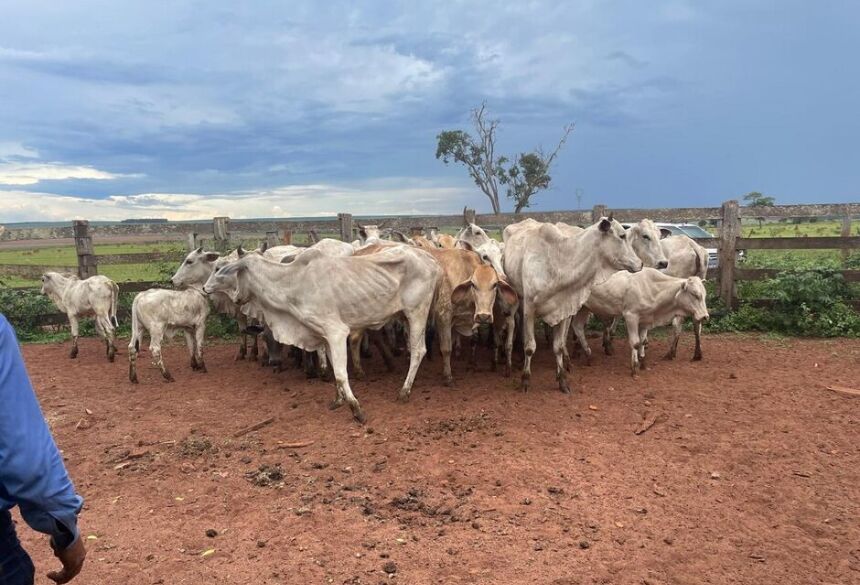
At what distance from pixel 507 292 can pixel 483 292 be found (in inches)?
18.7

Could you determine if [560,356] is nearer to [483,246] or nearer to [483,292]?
[483,292]

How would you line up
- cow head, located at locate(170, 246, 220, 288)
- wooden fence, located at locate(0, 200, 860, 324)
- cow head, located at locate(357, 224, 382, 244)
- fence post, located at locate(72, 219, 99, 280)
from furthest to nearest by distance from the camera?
1. fence post, located at locate(72, 219, 99, 280)
2. wooden fence, located at locate(0, 200, 860, 324)
3. cow head, located at locate(357, 224, 382, 244)
4. cow head, located at locate(170, 246, 220, 288)

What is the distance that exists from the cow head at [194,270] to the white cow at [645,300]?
6.19 metres

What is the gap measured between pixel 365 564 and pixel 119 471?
3.03 m

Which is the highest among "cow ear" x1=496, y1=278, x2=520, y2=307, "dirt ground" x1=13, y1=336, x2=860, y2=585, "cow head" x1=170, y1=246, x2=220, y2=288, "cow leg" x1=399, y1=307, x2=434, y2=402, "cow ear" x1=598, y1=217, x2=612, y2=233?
"cow ear" x1=598, y1=217, x2=612, y2=233

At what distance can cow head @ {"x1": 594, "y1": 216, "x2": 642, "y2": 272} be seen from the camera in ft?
24.8

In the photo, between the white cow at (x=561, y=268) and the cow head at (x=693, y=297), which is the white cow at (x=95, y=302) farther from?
the cow head at (x=693, y=297)

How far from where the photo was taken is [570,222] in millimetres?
12875

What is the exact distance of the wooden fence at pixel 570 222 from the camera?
11648 mm

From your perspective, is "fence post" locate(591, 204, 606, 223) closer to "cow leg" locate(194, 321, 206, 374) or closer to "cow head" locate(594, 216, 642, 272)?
"cow head" locate(594, 216, 642, 272)

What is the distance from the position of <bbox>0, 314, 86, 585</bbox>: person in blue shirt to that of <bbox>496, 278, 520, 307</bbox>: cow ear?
6059 mm

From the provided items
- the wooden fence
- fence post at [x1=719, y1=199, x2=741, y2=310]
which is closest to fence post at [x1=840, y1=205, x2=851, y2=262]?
the wooden fence

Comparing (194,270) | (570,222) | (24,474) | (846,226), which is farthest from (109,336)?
(846,226)

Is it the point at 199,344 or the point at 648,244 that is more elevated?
the point at 648,244
